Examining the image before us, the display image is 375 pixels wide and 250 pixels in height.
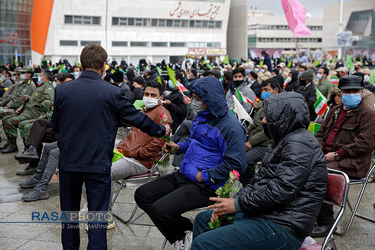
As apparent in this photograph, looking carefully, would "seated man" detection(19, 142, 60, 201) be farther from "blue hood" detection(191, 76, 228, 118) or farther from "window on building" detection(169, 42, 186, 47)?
"window on building" detection(169, 42, 186, 47)

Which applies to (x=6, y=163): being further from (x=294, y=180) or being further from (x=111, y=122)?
(x=294, y=180)

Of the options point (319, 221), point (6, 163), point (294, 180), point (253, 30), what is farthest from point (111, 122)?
point (253, 30)

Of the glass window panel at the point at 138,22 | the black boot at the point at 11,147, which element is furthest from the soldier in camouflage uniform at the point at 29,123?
the glass window panel at the point at 138,22

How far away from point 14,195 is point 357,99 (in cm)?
488

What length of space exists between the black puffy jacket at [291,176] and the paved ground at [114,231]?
169cm

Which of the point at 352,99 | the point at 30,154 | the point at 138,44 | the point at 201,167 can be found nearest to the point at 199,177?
the point at 201,167

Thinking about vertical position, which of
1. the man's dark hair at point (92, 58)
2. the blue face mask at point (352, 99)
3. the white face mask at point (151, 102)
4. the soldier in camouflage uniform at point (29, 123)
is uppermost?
the man's dark hair at point (92, 58)

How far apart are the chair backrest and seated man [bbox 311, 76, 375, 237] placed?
1294mm

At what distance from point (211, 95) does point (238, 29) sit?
82.3m

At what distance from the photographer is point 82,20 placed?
62125 millimetres

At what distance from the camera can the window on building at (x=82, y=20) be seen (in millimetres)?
60938

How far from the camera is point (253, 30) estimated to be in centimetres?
11331

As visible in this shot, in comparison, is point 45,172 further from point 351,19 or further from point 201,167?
point 351,19

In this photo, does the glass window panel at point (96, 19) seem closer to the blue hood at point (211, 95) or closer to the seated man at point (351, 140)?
the seated man at point (351, 140)
